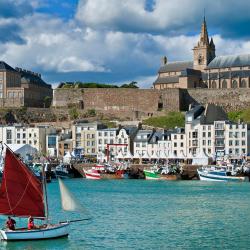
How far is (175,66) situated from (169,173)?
46477 mm

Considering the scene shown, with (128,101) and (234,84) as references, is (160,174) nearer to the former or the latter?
(128,101)

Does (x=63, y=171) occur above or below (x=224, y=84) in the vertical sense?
below

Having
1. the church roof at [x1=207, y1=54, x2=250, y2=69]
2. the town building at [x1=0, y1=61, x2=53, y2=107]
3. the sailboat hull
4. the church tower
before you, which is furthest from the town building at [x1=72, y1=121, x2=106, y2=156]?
the sailboat hull

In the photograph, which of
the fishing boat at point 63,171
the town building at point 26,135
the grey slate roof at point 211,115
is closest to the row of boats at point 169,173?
the fishing boat at point 63,171

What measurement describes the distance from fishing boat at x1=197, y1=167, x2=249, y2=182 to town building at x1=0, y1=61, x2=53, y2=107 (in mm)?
43641

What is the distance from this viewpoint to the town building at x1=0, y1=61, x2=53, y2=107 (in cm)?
10953

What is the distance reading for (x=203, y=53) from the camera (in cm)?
11850

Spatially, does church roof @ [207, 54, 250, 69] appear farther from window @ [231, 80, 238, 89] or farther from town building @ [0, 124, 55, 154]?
town building @ [0, 124, 55, 154]

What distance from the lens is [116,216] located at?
1634 inches

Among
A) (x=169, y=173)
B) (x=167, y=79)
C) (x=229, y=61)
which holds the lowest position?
(x=169, y=173)

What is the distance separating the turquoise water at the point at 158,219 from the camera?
32.7 metres

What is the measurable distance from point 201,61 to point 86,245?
87863 millimetres

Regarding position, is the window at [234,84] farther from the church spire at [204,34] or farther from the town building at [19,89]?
the town building at [19,89]

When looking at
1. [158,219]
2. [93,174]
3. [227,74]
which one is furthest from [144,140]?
[158,219]
